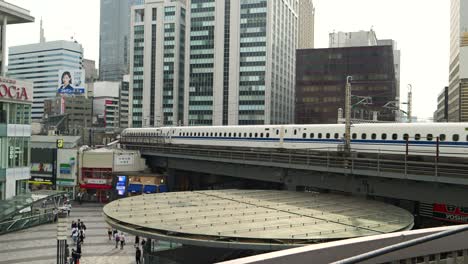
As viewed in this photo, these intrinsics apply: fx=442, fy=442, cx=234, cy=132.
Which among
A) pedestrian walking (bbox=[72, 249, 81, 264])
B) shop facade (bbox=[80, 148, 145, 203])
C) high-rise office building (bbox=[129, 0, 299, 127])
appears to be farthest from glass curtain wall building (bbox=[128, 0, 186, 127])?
pedestrian walking (bbox=[72, 249, 81, 264])

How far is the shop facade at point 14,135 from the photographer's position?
43.5 metres

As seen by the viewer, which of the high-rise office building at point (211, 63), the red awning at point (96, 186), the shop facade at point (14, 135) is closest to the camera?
the shop facade at point (14, 135)

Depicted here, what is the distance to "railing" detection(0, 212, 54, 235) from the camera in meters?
40.2

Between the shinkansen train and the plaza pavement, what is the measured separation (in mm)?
18567

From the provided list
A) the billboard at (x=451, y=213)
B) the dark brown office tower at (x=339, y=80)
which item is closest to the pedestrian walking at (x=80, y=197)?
the billboard at (x=451, y=213)

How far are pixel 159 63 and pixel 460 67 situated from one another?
105 meters

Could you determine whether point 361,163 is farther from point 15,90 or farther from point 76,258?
point 15,90

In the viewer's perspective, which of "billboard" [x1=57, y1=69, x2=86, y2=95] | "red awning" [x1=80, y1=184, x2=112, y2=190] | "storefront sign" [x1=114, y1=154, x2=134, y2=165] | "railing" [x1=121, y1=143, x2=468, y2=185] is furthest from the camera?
"billboard" [x1=57, y1=69, x2=86, y2=95]

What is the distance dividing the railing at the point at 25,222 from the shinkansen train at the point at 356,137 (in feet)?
72.9

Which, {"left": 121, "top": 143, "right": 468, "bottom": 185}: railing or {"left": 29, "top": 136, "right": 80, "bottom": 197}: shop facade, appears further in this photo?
{"left": 29, "top": 136, "right": 80, "bottom": 197}: shop facade

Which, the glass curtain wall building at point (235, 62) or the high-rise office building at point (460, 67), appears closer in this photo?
the high-rise office building at point (460, 67)

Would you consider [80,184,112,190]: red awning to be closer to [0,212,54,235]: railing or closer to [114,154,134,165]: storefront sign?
[114,154,134,165]: storefront sign

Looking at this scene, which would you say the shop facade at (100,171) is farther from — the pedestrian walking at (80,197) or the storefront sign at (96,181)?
the pedestrian walking at (80,197)

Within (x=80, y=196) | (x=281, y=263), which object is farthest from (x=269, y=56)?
(x=281, y=263)
